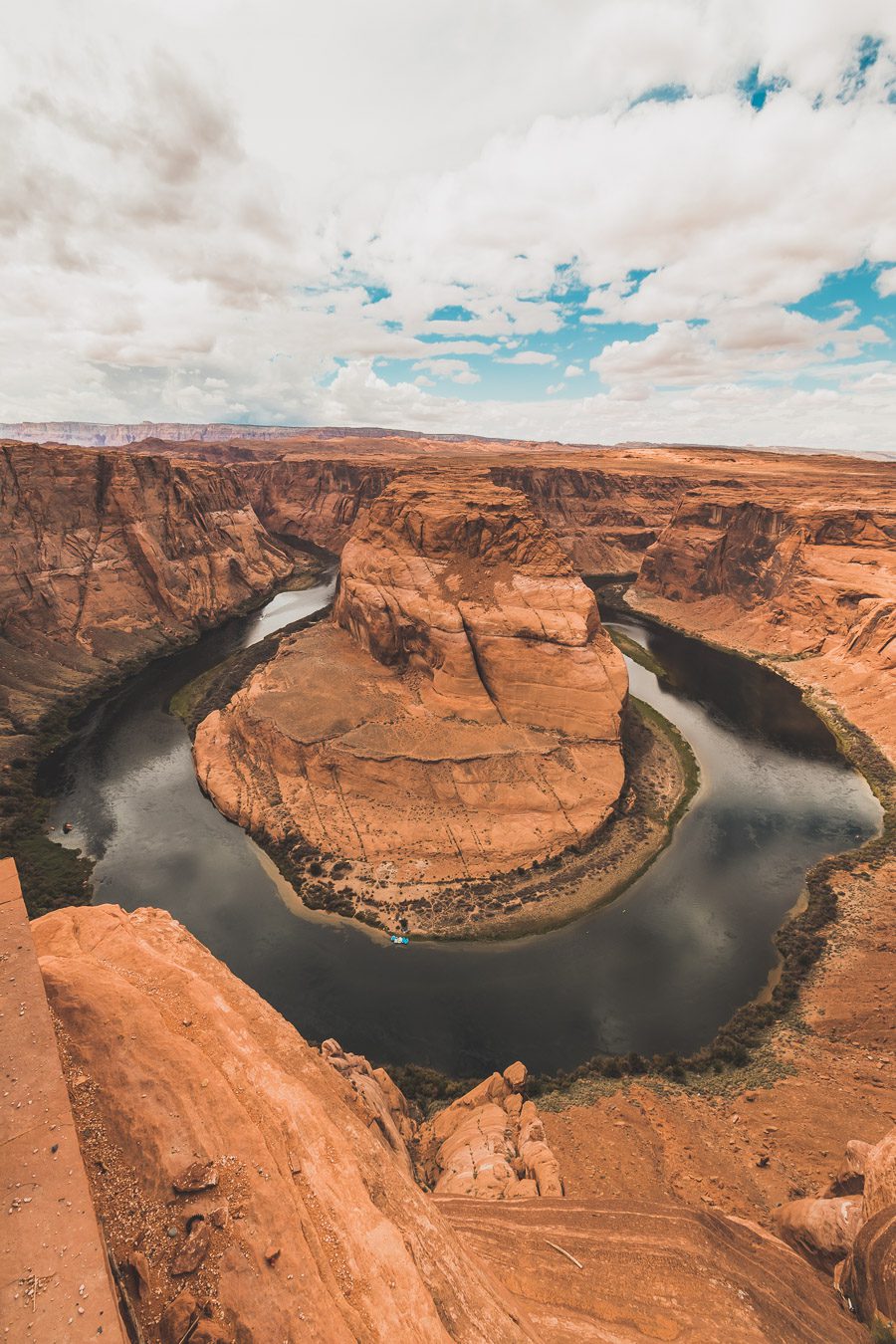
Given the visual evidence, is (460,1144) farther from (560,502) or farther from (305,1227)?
(560,502)

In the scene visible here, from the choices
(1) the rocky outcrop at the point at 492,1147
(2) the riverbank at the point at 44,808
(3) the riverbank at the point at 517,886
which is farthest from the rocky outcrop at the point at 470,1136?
(2) the riverbank at the point at 44,808

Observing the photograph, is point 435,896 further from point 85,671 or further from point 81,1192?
point 85,671

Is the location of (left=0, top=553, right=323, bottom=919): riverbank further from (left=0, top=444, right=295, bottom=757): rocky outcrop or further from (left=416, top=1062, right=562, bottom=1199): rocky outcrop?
(left=416, top=1062, right=562, bottom=1199): rocky outcrop

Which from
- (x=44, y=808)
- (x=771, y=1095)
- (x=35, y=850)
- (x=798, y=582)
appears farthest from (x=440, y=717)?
(x=798, y=582)

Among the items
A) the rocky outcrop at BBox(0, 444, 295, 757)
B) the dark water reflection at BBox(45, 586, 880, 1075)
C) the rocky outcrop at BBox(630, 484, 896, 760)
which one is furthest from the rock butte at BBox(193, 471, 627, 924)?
the rocky outcrop at BBox(630, 484, 896, 760)

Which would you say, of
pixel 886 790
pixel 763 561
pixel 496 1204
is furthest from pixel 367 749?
pixel 763 561
